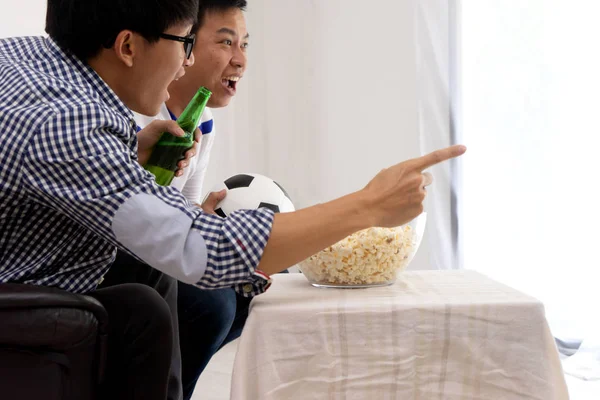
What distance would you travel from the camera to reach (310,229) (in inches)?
38.2

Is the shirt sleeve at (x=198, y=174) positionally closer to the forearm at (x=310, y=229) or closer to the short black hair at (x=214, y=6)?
the short black hair at (x=214, y=6)

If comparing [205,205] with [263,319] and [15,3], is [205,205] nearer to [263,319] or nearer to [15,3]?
[263,319]

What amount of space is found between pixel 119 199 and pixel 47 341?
0.67ft

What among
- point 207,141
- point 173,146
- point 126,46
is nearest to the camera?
point 126,46

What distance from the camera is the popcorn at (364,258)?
1.21 metres

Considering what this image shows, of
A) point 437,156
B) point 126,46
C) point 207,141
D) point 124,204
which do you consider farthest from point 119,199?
point 207,141

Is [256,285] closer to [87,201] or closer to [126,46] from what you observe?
[87,201]

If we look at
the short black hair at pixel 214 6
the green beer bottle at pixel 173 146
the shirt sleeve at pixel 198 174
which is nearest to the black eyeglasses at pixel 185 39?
the green beer bottle at pixel 173 146

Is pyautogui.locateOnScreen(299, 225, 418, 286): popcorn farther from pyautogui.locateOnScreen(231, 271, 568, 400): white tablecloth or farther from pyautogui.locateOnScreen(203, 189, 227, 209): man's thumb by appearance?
pyautogui.locateOnScreen(203, 189, 227, 209): man's thumb

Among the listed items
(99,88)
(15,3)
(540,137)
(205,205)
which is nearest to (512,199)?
(540,137)

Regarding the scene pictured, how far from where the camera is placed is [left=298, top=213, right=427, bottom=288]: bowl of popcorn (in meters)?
1.21

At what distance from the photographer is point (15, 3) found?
2225 mm

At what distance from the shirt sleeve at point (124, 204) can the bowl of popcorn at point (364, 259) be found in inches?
11.8

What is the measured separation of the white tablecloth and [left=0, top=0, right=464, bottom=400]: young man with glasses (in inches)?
4.6
